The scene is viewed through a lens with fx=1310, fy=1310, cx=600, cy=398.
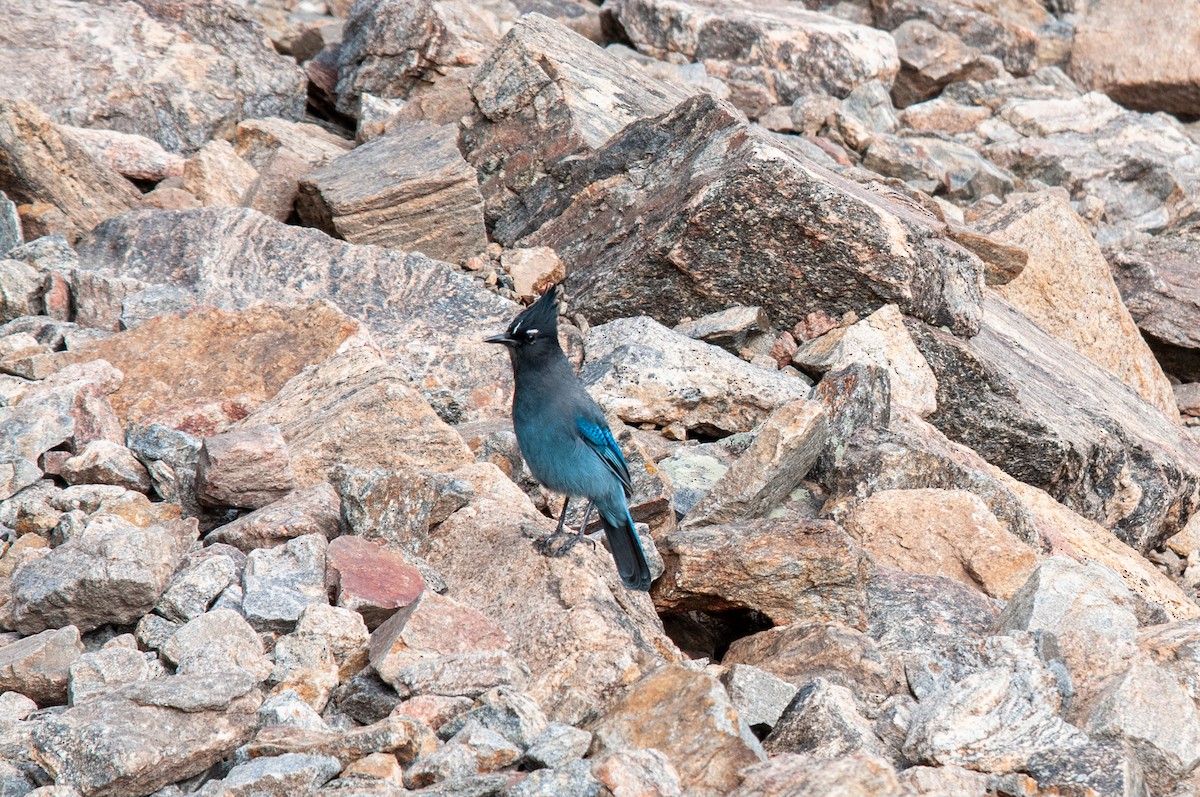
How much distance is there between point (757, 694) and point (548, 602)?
3.31ft

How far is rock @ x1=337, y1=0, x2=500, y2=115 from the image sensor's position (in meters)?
13.6

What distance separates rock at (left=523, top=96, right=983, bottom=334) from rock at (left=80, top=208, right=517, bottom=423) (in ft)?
3.48

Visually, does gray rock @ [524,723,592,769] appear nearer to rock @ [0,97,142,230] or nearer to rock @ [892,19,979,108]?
rock @ [0,97,142,230]

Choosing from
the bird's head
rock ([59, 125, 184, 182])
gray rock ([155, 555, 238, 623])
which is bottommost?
rock ([59, 125, 184, 182])

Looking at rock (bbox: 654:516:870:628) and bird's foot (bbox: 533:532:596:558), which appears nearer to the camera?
bird's foot (bbox: 533:532:596:558)

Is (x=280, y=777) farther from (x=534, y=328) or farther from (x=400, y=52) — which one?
(x=400, y=52)

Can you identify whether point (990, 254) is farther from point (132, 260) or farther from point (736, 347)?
point (132, 260)

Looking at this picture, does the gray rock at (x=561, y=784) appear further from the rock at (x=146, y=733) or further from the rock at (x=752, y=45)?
the rock at (x=752, y=45)

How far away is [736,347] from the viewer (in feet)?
32.1

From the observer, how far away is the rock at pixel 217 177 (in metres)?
11.3

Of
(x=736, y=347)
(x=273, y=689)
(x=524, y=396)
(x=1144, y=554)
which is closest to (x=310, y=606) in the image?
(x=273, y=689)

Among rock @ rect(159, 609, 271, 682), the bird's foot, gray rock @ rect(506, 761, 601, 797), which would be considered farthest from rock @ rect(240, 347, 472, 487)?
gray rock @ rect(506, 761, 601, 797)

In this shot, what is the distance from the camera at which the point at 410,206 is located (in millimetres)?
10688

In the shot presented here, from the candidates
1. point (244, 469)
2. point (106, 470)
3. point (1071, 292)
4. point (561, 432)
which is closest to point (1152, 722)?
point (561, 432)
